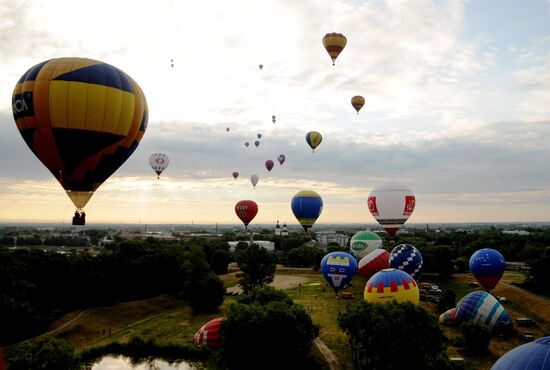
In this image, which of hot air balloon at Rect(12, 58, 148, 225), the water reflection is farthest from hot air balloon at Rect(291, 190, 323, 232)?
hot air balloon at Rect(12, 58, 148, 225)

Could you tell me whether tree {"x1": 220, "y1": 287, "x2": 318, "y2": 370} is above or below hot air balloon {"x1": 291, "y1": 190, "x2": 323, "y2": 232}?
below

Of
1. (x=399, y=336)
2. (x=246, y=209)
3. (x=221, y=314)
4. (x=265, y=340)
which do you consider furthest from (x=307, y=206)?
(x=399, y=336)

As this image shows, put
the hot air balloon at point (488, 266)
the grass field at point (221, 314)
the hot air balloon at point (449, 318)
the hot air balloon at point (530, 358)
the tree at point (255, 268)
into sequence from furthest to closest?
the tree at point (255, 268) < the hot air balloon at point (488, 266) < the hot air balloon at point (449, 318) < the grass field at point (221, 314) < the hot air balloon at point (530, 358)

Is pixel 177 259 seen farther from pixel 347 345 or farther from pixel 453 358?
pixel 453 358

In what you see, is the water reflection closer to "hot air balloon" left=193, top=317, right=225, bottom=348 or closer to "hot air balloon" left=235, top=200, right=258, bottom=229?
"hot air balloon" left=193, top=317, right=225, bottom=348

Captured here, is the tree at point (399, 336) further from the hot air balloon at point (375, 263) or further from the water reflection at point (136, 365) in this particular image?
the hot air balloon at point (375, 263)

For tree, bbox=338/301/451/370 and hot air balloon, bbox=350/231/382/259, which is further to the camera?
hot air balloon, bbox=350/231/382/259

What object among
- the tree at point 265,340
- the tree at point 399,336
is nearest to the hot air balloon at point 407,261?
the tree at point 399,336

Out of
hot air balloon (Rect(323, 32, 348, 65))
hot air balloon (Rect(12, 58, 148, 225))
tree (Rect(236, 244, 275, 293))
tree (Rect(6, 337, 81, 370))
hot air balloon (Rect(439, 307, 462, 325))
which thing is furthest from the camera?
tree (Rect(236, 244, 275, 293))
